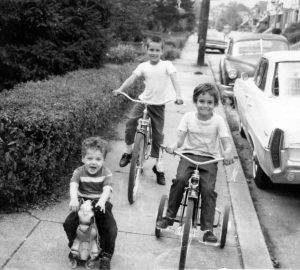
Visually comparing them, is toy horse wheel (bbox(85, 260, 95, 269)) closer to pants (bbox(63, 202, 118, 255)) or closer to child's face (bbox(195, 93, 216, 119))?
pants (bbox(63, 202, 118, 255))

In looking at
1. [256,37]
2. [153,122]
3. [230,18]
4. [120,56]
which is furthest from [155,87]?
[230,18]

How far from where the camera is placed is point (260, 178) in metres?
6.43

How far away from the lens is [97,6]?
32.7ft

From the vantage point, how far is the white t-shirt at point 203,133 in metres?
4.42

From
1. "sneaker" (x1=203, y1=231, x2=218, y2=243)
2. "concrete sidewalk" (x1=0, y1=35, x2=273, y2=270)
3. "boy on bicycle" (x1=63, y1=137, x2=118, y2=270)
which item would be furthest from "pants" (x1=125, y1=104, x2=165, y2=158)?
"boy on bicycle" (x1=63, y1=137, x2=118, y2=270)

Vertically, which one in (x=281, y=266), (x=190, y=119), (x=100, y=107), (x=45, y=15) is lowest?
(x=281, y=266)

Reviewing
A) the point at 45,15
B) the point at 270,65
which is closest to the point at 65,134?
the point at 270,65

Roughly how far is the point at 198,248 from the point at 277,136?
166cm

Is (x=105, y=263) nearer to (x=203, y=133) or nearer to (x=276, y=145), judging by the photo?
(x=203, y=133)

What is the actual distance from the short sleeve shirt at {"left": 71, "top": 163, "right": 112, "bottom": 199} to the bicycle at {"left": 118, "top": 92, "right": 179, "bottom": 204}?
4.07ft

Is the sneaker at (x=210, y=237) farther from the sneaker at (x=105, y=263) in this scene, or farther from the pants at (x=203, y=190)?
the sneaker at (x=105, y=263)

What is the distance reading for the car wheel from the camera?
636 cm

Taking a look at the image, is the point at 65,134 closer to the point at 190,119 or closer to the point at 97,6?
the point at 190,119

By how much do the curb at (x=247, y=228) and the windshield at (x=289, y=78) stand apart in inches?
50.4
